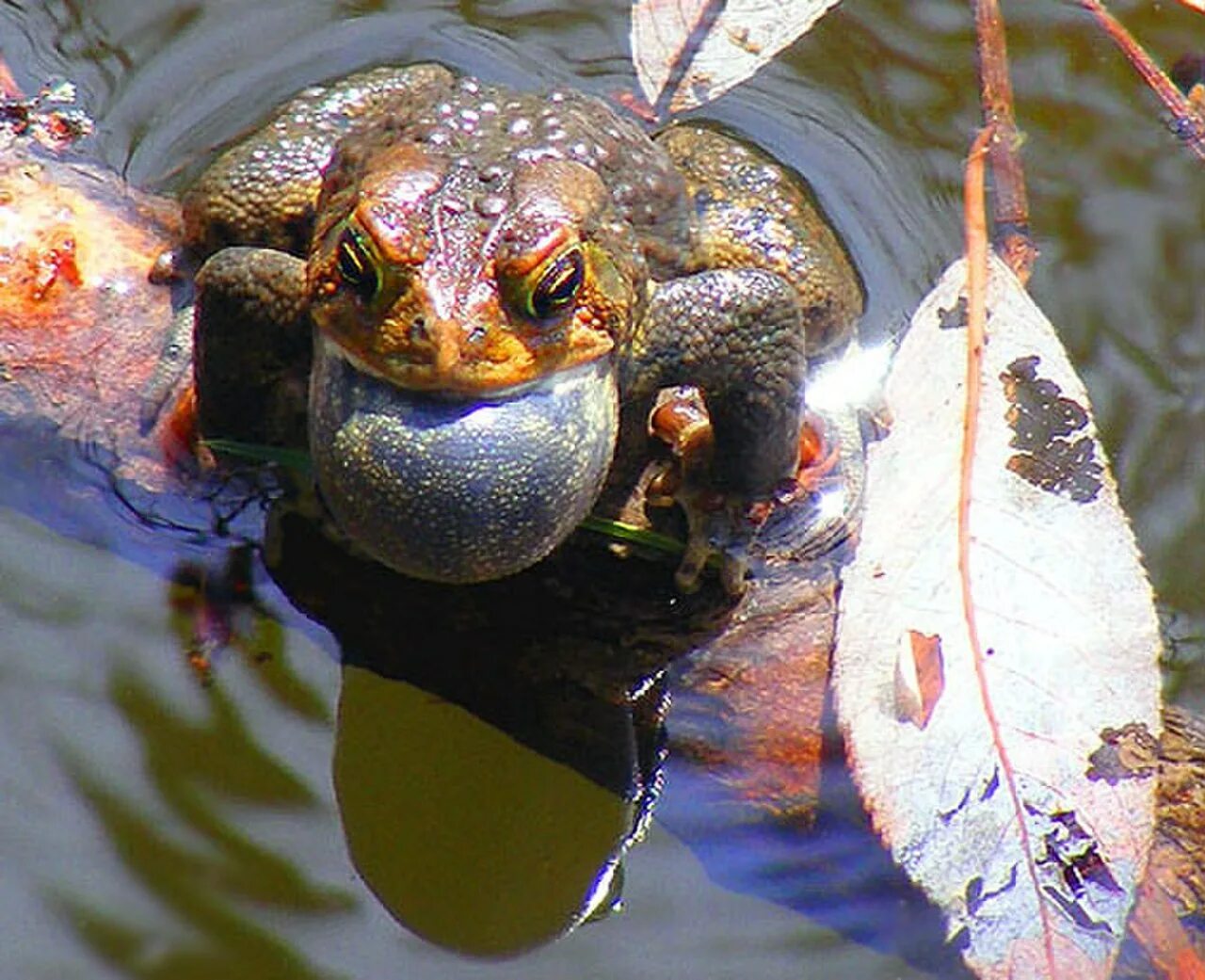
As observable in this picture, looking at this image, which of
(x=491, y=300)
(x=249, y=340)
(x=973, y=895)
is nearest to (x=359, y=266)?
(x=491, y=300)

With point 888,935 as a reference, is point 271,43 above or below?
above

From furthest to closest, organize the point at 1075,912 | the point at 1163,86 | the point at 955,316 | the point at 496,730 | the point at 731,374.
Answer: the point at 1163,86 < the point at 955,316 < the point at 731,374 < the point at 496,730 < the point at 1075,912

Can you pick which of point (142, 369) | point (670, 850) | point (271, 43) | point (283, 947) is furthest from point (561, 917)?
point (271, 43)

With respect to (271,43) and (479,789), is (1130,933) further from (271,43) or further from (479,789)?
(271,43)

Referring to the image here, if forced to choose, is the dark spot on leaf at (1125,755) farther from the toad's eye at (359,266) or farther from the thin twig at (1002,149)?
the toad's eye at (359,266)

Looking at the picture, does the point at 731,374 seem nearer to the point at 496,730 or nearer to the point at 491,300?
the point at 491,300

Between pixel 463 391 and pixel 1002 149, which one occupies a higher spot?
pixel 463 391

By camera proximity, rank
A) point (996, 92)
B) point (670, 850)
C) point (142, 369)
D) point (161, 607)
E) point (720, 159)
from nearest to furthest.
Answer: point (670, 850)
point (161, 607)
point (142, 369)
point (720, 159)
point (996, 92)

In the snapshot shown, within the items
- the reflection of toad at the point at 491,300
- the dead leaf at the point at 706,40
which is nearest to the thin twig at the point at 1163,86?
the dead leaf at the point at 706,40
